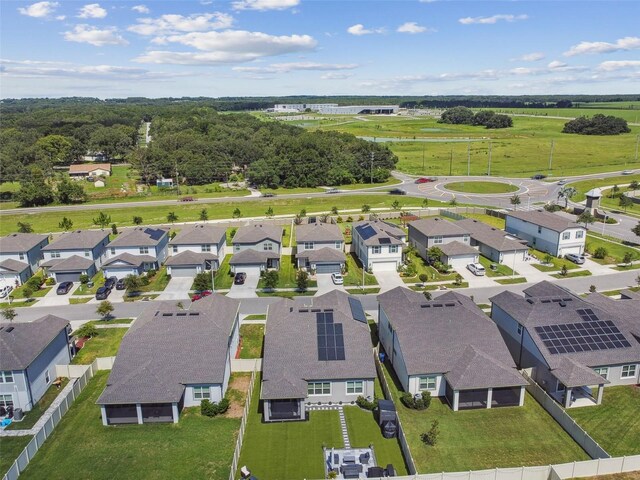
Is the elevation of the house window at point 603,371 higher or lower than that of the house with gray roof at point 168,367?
lower

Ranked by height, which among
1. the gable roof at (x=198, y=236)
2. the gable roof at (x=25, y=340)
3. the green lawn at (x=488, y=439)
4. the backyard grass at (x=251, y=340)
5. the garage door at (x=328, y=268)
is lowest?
the green lawn at (x=488, y=439)

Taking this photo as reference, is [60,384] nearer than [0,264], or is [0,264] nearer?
[60,384]

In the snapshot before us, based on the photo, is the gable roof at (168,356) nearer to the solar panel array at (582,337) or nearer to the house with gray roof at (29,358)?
the house with gray roof at (29,358)

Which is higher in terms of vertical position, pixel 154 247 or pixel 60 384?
pixel 154 247

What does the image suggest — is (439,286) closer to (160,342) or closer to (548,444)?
(548,444)

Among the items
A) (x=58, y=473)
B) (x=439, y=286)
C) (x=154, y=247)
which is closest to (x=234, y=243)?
(x=154, y=247)

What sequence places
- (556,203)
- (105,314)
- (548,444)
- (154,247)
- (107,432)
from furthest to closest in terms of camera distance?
(556,203), (154,247), (105,314), (107,432), (548,444)

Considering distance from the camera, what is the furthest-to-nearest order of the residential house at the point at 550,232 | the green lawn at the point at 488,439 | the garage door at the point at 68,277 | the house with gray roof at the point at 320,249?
the residential house at the point at 550,232 < the house with gray roof at the point at 320,249 < the garage door at the point at 68,277 < the green lawn at the point at 488,439

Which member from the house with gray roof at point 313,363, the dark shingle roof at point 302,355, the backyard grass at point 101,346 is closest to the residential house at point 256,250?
the backyard grass at point 101,346
